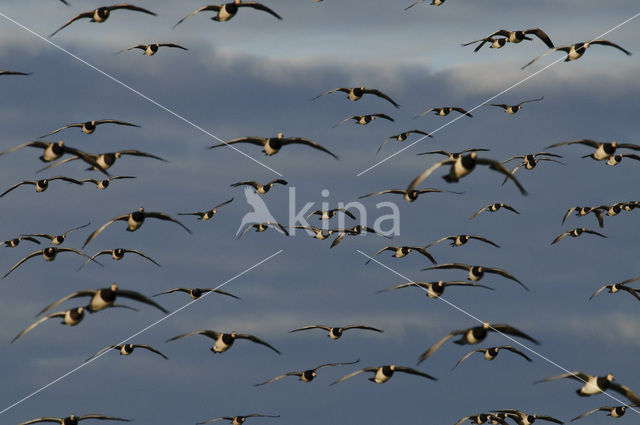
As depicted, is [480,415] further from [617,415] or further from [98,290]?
[98,290]

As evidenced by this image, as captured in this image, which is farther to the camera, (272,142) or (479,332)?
(272,142)

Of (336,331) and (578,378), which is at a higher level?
(578,378)

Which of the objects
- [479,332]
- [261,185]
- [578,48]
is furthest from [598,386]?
[261,185]

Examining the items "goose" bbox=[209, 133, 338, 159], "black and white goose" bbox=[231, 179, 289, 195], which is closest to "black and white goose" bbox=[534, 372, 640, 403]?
"goose" bbox=[209, 133, 338, 159]

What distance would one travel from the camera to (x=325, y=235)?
81125 mm

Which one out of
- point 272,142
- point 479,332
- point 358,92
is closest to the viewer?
point 479,332

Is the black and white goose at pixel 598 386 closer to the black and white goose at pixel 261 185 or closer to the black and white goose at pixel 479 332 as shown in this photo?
the black and white goose at pixel 479 332

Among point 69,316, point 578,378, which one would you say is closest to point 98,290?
point 69,316

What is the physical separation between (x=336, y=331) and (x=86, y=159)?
2333 centimetres

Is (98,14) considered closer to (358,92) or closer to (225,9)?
(225,9)

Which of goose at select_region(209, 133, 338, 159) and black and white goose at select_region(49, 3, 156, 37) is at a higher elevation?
black and white goose at select_region(49, 3, 156, 37)

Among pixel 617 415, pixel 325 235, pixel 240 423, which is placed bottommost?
pixel 240 423

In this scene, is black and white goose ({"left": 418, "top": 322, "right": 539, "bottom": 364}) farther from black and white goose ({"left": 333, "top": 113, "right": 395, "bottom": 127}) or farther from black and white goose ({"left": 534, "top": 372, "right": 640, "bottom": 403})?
black and white goose ({"left": 333, "top": 113, "right": 395, "bottom": 127})

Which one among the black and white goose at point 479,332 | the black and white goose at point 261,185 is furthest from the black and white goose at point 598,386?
the black and white goose at point 261,185
